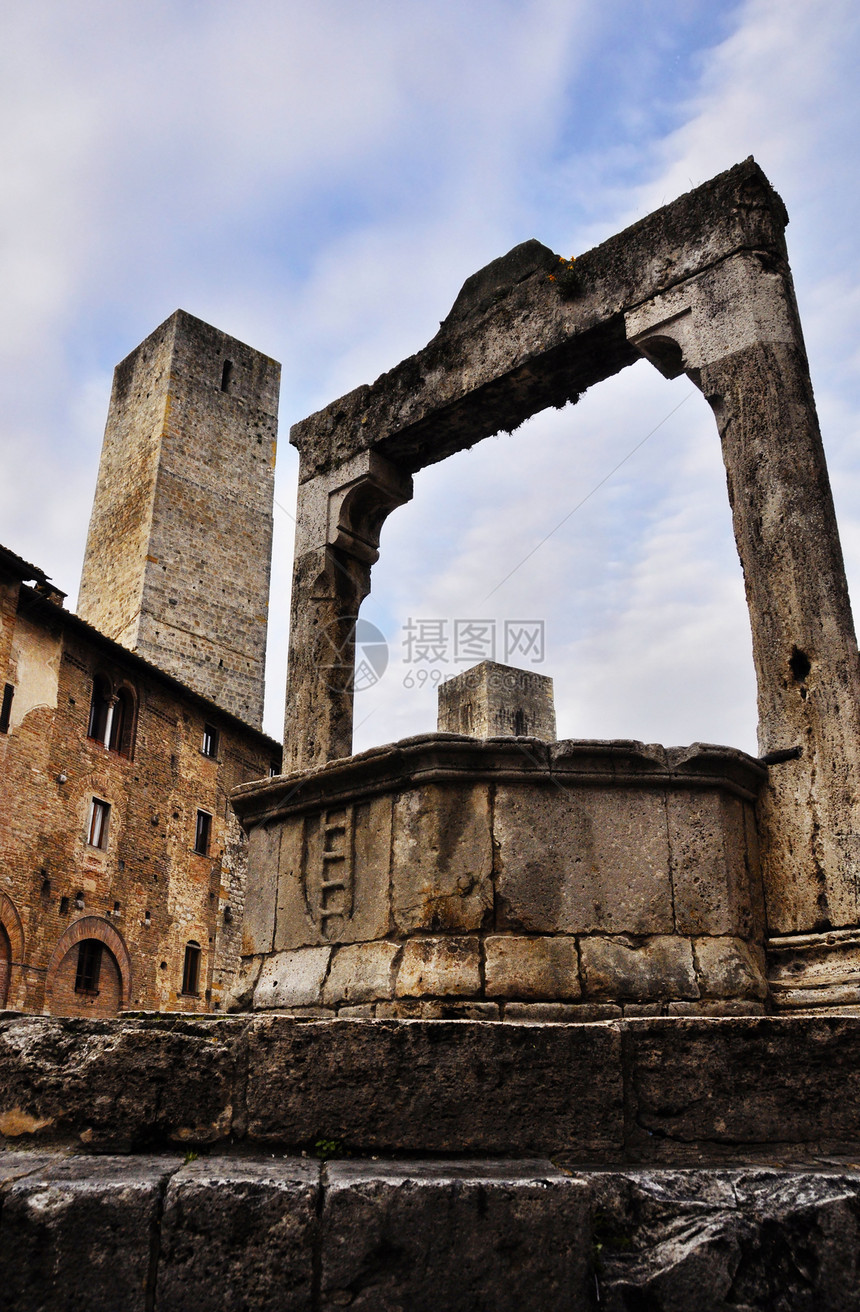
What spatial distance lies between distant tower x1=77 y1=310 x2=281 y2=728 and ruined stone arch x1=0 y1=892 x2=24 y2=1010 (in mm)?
7898

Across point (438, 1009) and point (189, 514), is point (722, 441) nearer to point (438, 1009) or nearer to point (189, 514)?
point (438, 1009)

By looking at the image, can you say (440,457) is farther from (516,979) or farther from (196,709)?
(196,709)

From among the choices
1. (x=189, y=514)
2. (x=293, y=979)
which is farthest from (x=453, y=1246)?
(x=189, y=514)

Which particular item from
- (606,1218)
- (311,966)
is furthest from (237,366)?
(606,1218)

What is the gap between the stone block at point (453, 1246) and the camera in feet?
7.17

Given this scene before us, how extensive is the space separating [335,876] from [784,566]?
225 centimetres

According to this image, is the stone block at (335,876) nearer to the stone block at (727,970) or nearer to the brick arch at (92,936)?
the stone block at (727,970)

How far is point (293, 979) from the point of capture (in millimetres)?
3943

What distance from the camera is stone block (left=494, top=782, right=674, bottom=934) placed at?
348cm

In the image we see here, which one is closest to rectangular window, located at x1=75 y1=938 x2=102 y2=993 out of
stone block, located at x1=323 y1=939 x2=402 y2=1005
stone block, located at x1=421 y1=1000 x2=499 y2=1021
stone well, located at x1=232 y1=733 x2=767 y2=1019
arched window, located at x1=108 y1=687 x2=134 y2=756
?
arched window, located at x1=108 y1=687 x2=134 y2=756

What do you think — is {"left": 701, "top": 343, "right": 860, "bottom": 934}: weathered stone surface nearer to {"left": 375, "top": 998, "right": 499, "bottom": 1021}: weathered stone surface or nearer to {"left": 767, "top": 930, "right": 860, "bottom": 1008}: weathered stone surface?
{"left": 767, "top": 930, "right": 860, "bottom": 1008}: weathered stone surface

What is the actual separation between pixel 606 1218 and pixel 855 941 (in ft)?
5.41

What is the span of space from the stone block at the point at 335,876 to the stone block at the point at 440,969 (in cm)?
23

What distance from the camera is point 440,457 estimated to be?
602cm
